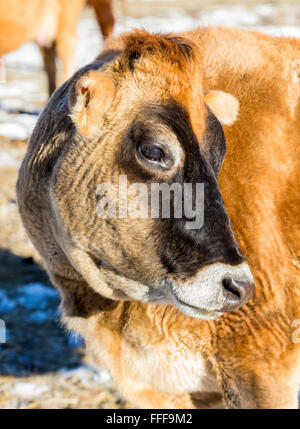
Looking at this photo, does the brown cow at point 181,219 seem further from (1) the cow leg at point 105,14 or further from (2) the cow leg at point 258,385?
(1) the cow leg at point 105,14

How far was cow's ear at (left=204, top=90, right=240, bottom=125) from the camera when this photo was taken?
2752 mm

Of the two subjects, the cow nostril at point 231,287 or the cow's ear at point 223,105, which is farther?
the cow's ear at point 223,105

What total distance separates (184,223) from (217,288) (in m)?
0.30

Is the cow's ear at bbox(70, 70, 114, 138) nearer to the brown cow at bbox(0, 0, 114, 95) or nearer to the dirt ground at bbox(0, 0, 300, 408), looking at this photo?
the dirt ground at bbox(0, 0, 300, 408)

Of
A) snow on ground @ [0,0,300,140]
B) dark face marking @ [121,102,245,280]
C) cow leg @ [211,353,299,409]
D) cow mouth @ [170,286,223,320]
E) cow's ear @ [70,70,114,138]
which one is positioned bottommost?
snow on ground @ [0,0,300,140]

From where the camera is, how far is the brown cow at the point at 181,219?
235cm

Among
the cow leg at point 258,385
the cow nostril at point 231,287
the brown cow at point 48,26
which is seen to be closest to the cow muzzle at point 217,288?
the cow nostril at point 231,287

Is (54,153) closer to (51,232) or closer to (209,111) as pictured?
(51,232)

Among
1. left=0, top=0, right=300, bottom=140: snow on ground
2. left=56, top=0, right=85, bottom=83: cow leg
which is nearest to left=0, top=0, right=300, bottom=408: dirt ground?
left=0, top=0, right=300, bottom=140: snow on ground

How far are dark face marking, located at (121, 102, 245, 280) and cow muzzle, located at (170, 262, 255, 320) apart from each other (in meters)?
0.04

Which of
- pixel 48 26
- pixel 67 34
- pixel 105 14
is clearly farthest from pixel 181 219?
pixel 105 14

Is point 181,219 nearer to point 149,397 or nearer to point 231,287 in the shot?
point 231,287

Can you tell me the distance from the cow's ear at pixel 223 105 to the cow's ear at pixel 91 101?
1.89ft

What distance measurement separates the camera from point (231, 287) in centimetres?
227
